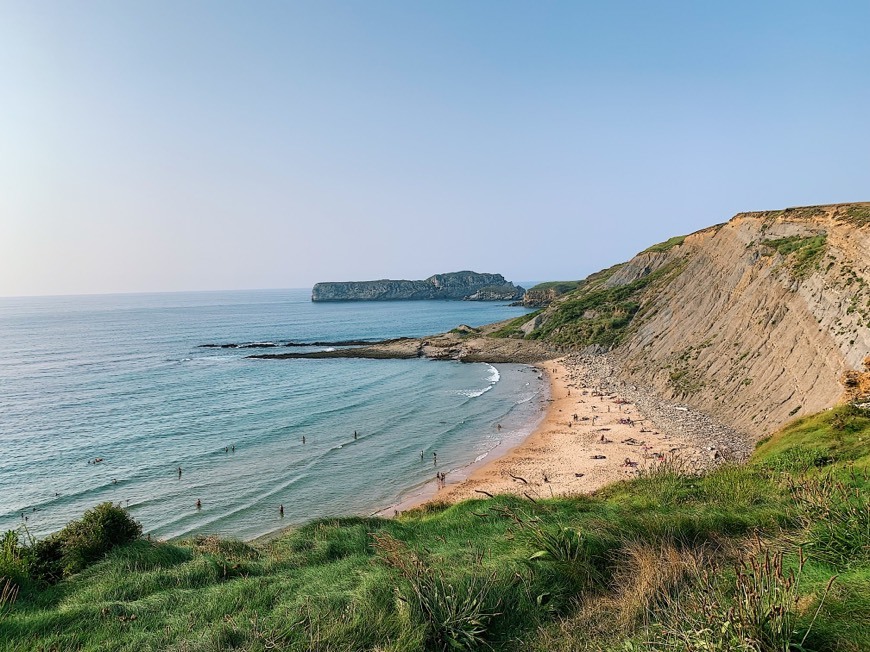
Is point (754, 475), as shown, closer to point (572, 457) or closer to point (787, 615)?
point (787, 615)

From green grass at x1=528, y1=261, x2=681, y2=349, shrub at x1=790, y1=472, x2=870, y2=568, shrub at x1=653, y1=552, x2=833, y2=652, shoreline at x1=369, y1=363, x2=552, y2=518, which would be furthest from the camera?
green grass at x1=528, y1=261, x2=681, y2=349

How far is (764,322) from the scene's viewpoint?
36312mm

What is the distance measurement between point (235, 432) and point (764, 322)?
44.4 m

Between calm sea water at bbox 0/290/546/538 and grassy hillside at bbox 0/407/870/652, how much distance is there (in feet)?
55.2

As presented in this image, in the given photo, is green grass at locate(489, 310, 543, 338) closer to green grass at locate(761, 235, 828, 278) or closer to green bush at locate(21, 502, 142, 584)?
green grass at locate(761, 235, 828, 278)

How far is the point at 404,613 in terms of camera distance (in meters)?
6.14

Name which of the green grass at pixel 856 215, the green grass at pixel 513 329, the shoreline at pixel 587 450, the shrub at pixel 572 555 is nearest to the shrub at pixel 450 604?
the shrub at pixel 572 555

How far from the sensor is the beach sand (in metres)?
27.8

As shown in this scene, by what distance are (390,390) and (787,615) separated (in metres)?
53.6

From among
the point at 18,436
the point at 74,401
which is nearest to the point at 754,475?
the point at 18,436

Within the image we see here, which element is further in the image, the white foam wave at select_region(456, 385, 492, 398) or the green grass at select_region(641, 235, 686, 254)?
the green grass at select_region(641, 235, 686, 254)

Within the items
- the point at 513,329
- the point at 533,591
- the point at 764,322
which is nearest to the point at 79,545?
the point at 533,591

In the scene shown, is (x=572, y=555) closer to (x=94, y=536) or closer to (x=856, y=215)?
(x=94, y=536)

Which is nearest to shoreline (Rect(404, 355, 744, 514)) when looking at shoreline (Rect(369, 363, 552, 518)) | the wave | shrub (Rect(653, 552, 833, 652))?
shoreline (Rect(369, 363, 552, 518))
